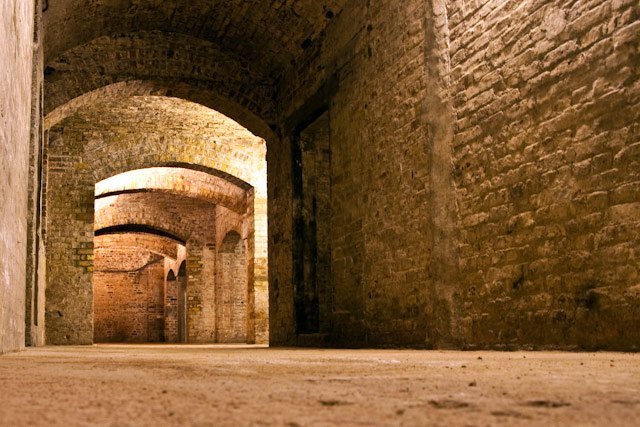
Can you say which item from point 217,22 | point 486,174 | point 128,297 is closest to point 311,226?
A: point 217,22

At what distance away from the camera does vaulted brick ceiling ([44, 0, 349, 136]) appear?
30.1 feet

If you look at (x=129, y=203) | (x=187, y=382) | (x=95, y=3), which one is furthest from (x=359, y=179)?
(x=129, y=203)

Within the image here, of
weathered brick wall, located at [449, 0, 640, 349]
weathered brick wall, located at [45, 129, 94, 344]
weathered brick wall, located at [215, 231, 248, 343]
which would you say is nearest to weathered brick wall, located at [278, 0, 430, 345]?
weathered brick wall, located at [449, 0, 640, 349]

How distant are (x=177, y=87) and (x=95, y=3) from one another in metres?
2.04

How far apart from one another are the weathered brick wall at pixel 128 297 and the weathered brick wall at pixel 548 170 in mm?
22090

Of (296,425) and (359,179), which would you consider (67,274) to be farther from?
(296,425)

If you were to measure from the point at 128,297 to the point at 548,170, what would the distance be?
2370 cm

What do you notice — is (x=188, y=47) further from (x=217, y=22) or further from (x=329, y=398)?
(x=329, y=398)

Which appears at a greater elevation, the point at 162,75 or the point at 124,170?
the point at 162,75

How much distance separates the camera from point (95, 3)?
350 inches

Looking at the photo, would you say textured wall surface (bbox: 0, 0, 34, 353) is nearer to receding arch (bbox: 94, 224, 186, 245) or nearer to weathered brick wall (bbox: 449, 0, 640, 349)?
weathered brick wall (bbox: 449, 0, 640, 349)

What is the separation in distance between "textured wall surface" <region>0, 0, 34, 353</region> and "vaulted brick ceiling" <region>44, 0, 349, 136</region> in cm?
274

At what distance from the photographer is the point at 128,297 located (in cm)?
2692

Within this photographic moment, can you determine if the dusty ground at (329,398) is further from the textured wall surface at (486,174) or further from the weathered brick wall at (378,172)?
the weathered brick wall at (378,172)
